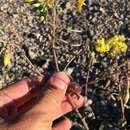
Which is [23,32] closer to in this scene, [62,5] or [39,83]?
[62,5]

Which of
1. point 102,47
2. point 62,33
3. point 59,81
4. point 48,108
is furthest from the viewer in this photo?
point 62,33

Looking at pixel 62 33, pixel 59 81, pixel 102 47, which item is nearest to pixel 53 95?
pixel 59 81

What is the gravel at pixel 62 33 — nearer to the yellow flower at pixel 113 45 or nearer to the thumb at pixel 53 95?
the yellow flower at pixel 113 45

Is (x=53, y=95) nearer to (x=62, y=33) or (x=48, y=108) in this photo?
(x=48, y=108)

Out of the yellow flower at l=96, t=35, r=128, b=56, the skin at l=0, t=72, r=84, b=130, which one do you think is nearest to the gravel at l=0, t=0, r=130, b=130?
the yellow flower at l=96, t=35, r=128, b=56

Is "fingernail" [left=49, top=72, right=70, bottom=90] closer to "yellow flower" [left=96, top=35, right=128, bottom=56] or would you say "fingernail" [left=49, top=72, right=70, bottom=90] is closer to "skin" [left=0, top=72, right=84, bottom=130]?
"skin" [left=0, top=72, right=84, bottom=130]

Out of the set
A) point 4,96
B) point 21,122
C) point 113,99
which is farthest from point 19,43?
point 21,122

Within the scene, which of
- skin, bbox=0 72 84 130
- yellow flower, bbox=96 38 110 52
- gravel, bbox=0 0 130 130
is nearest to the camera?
skin, bbox=0 72 84 130

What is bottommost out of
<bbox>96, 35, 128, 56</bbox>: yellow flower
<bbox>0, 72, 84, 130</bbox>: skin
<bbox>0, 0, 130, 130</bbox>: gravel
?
<bbox>0, 0, 130, 130</bbox>: gravel

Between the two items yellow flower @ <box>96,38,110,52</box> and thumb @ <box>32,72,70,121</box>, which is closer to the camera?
thumb @ <box>32,72,70,121</box>
